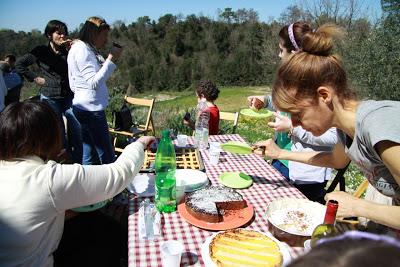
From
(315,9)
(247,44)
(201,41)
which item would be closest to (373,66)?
(315,9)

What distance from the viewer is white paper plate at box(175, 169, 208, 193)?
202 centimetres

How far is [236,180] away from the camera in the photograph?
2.19 meters

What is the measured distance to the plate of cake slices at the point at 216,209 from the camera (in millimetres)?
1645

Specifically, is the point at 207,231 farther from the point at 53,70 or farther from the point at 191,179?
the point at 53,70

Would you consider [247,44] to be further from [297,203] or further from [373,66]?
[297,203]

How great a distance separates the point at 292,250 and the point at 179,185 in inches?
29.1

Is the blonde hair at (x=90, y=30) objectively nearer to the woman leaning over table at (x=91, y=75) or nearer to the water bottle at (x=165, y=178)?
the woman leaning over table at (x=91, y=75)

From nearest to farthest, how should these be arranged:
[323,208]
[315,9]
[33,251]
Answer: [33,251] → [323,208] → [315,9]

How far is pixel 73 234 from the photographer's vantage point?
6.05 ft

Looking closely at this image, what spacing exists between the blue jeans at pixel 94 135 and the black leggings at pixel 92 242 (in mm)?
2085

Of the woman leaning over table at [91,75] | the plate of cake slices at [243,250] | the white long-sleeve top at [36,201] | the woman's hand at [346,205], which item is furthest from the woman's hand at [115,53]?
the woman's hand at [346,205]

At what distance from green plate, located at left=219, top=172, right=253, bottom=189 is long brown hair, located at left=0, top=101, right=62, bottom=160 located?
109cm

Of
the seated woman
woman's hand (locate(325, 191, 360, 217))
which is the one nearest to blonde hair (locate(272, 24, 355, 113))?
woman's hand (locate(325, 191, 360, 217))

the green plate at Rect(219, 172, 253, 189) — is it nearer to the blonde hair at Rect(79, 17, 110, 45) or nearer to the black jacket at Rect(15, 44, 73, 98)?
the blonde hair at Rect(79, 17, 110, 45)
